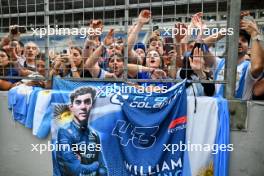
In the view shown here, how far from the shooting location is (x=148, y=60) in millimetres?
4367

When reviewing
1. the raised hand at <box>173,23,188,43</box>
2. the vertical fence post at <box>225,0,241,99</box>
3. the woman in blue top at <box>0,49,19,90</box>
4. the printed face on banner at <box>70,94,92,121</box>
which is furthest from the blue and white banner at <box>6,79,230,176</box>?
the raised hand at <box>173,23,188,43</box>

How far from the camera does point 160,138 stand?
384 centimetres

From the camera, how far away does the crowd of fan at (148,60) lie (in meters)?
4.01

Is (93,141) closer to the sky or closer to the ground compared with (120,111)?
closer to the ground

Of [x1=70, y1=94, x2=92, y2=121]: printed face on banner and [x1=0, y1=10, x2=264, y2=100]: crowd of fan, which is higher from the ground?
[x1=0, y1=10, x2=264, y2=100]: crowd of fan

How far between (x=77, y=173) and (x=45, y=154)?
1.90 ft

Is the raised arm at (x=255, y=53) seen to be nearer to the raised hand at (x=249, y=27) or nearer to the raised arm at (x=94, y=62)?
the raised hand at (x=249, y=27)

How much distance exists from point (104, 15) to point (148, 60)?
1086 mm

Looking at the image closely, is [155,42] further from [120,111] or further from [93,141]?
[93,141]

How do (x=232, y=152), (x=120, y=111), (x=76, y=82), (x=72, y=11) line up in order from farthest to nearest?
(x=72, y=11)
(x=76, y=82)
(x=120, y=111)
(x=232, y=152)

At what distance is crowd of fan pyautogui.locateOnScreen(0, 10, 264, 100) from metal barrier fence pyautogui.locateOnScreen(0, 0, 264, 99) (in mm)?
110

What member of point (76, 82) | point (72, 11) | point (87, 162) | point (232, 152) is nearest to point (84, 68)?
point (76, 82)

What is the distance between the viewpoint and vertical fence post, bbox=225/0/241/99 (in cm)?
367

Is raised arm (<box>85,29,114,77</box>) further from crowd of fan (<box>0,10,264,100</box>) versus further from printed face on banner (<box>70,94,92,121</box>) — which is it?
printed face on banner (<box>70,94,92,121</box>)
